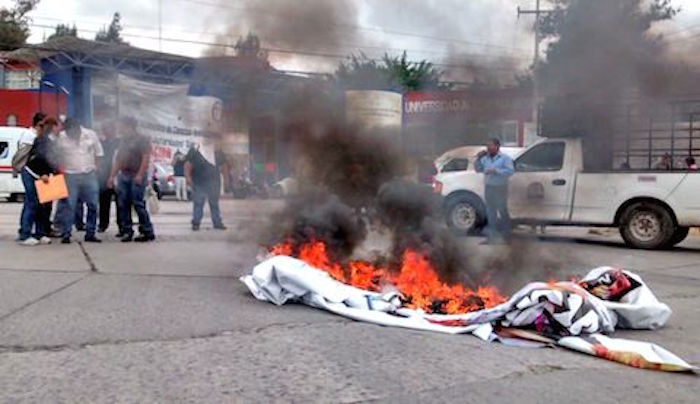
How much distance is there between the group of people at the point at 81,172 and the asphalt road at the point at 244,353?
6.02 ft

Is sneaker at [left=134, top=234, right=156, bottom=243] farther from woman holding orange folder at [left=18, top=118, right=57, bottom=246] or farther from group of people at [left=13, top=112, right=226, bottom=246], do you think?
woman holding orange folder at [left=18, top=118, right=57, bottom=246]

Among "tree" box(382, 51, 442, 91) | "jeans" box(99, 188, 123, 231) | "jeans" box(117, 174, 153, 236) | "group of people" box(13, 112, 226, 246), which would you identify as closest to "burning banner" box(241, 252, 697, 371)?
"tree" box(382, 51, 442, 91)

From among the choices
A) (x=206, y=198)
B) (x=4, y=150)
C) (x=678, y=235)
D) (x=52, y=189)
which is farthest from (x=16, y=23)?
(x=678, y=235)

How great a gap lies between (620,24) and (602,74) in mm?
494

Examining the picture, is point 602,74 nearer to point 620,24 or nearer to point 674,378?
point 620,24

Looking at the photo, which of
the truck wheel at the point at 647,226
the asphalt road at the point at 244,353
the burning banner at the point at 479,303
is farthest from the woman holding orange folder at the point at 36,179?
the truck wheel at the point at 647,226

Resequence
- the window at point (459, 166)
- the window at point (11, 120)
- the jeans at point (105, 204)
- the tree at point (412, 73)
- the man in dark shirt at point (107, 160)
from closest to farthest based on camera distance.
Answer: the tree at point (412, 73) < the man in dark shirt at point (107, 160) < the jeans at point (105, 204) < the window at point (459, 166) < the window at point (11, 120)

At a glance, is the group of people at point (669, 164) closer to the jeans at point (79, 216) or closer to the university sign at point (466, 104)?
the university sign at point (466, 104)

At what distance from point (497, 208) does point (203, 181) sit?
452cm

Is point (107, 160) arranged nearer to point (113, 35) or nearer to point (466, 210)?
point (113, 35)

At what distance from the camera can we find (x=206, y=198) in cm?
1127

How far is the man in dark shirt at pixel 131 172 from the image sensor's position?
346 inches

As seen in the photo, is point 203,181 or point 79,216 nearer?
point 79,216

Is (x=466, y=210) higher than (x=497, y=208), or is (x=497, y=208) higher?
(x=497, y=208)
